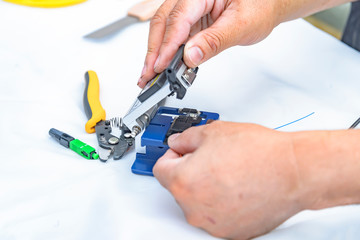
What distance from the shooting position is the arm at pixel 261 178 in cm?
61

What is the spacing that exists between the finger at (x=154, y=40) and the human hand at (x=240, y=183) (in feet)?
1.03

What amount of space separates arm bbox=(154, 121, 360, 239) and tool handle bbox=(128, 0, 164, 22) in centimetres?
83

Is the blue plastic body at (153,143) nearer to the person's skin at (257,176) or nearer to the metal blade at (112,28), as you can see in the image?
the person's skin at (257,176)

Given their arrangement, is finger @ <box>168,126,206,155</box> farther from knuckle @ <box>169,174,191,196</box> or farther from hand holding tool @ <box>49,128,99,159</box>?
hand holding tool @ <box>49,128,99,159</box>

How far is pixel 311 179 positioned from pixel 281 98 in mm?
461

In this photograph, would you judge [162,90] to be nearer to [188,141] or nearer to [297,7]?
[188,141]

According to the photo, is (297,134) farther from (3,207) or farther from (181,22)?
(3,207)

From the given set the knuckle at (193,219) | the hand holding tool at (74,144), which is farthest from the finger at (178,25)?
the knuckle at (193,219)

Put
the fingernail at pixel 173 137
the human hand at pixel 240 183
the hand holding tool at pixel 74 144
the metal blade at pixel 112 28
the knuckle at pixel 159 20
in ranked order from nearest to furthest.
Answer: the human hand at pixel 240 183 → the fingernail at pixel 173 137 → the hand holding tool at pixel 74 144 → the knuckle at pixel 159 20 → the metal blade at pixel 112 28

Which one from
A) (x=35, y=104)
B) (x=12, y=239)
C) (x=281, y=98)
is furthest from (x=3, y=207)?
(x=281, y=98)

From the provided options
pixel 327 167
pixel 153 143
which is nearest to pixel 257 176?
pixel 327 167

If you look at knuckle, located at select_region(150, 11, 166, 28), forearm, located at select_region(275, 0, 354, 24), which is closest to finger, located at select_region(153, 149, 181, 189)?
knuckle, located at select_region(150, 11, 166, 28)

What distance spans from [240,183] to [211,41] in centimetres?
34

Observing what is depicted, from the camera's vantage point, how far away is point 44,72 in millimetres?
1143
